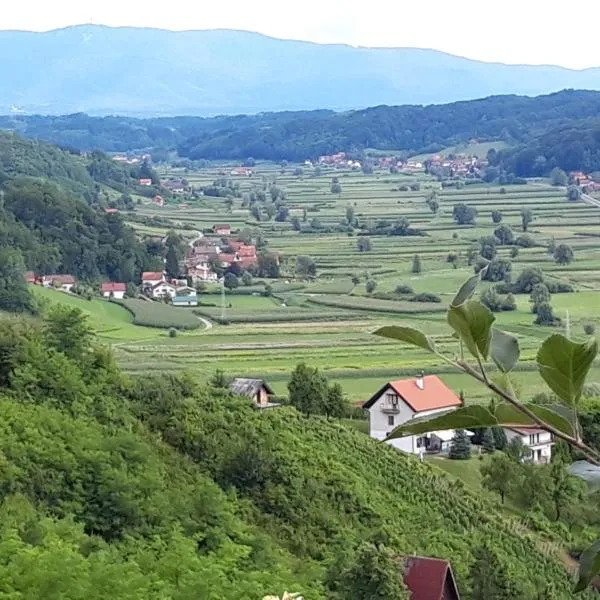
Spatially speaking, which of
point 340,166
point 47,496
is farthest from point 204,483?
point 340,166

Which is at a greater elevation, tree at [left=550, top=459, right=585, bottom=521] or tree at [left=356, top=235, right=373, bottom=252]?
tree at [left=550, top=459, right=585, bottom=521]

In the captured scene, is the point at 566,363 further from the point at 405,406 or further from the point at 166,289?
the point at 166,289

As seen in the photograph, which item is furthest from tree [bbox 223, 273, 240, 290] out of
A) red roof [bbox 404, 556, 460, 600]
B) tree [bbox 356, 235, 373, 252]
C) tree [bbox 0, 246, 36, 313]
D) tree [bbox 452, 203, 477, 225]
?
red roof [bbox 404, 556, 460, 600]

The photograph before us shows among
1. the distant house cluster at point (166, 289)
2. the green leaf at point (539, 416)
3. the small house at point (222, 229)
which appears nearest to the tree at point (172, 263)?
the distant house cluster at point (166, 289)

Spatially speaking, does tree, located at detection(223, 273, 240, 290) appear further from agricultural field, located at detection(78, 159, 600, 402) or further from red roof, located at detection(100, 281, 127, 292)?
red roof, located at detection(100, 281, 127, 292)

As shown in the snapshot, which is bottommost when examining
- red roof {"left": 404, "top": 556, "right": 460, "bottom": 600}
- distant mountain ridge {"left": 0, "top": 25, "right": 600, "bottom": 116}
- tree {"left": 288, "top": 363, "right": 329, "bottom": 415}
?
tree {"left": 288, "top": 363, "right": 329, "bottom": 415}

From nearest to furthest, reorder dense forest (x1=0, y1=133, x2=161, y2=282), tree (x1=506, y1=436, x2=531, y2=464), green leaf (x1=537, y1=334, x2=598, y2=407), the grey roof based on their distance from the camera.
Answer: green leaf (x1=537, y1=334, x2=598, y2=407) → tree (x1=506, y1=436, x2=531, y2=464) → the grey roof → dense forest (x1=0, y1=133, x2=161, y2=282)
